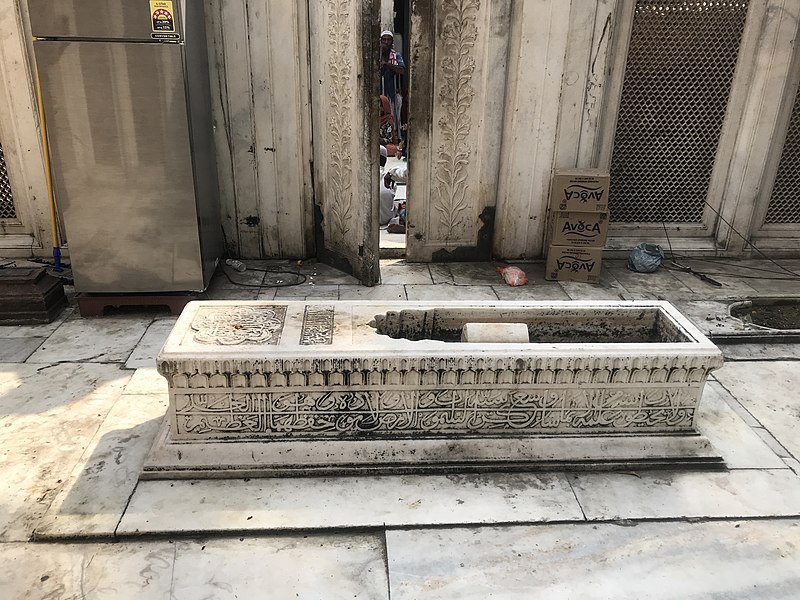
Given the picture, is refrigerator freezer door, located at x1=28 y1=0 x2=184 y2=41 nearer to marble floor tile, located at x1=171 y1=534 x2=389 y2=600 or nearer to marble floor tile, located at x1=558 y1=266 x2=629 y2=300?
marble floor tile, located at x1=171 y1=534 x2=389 y2=600

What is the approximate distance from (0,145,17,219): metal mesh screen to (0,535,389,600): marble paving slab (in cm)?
367

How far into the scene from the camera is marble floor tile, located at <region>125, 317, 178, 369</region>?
4109mm

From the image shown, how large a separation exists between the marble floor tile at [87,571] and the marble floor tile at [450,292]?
2895mm

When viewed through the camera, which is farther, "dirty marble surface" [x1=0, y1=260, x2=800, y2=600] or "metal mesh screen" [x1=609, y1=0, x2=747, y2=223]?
"metal mesh screen" [x1=609, y1=0, x2=747, y2=223]

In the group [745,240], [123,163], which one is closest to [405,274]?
[123,163]

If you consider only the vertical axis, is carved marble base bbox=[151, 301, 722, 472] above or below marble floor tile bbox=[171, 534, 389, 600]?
above

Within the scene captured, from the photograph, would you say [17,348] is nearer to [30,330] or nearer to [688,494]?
[30,330]

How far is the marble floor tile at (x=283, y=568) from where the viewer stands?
2.53 m

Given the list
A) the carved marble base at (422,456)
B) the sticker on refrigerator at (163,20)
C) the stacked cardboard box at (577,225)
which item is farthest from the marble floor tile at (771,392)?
the sticker on refrigerator at (163,20)

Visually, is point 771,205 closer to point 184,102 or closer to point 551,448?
point 551,448

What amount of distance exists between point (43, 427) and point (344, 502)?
1.68m

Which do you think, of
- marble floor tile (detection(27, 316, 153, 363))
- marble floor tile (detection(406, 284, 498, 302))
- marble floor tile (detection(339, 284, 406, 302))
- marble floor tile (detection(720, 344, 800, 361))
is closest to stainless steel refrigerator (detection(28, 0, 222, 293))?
marble floor tile (detection(27, 316, 153, 363))

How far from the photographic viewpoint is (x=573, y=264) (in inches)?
217

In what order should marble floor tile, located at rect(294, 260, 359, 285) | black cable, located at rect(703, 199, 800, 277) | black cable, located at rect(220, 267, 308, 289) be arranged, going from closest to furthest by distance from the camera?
1. black cable, located at rect(220, 267, 308, 289)
2. marble floor tile, located at rect(294, 260, 359, 285)
3. black cable, located at rect(703, 199, 800, 277)
